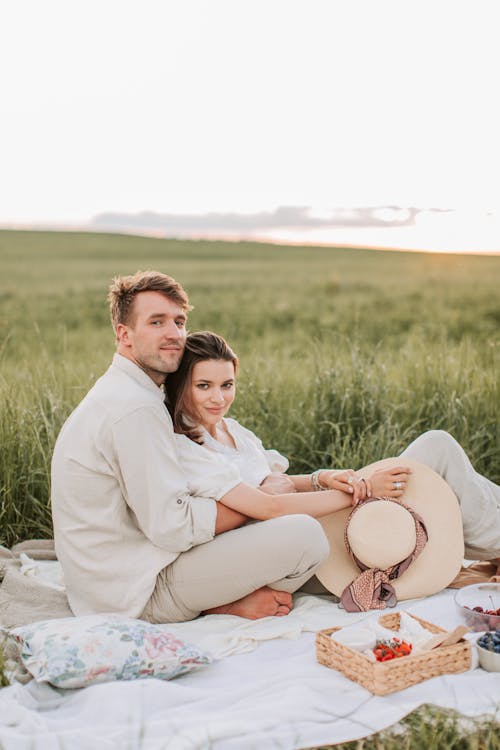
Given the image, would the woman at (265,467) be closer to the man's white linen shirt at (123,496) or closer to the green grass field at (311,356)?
the man's white linen shirt at (123,496)

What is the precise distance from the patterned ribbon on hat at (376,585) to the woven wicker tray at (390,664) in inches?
21.8

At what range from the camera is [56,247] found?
48219mm

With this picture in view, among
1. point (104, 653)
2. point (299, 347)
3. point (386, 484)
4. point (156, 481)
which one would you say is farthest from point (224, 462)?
point (299, 347)

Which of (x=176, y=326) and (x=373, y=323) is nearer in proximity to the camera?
(x=176, y=326)

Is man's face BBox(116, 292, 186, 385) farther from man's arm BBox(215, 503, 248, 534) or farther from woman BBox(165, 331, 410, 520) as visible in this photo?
man's arm BBox(215, 503, 248, 534)

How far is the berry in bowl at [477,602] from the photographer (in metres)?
3.62

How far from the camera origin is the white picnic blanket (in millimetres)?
2750

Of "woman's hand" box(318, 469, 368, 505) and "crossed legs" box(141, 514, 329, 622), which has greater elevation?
"woman's hand" box(318, 469, 368, 505)

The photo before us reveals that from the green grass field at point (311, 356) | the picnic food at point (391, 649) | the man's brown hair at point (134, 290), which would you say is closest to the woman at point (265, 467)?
the man's brown hair at point (134, 290)

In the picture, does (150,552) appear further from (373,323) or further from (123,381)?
(373,323)

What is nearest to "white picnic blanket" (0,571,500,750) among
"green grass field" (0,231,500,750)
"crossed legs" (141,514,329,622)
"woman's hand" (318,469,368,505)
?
"green grass field" (0,231,500,750)

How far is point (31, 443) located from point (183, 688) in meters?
2.66

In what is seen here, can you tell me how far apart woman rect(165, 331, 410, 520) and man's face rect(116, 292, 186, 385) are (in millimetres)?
101

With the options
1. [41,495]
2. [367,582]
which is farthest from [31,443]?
[367,582]
